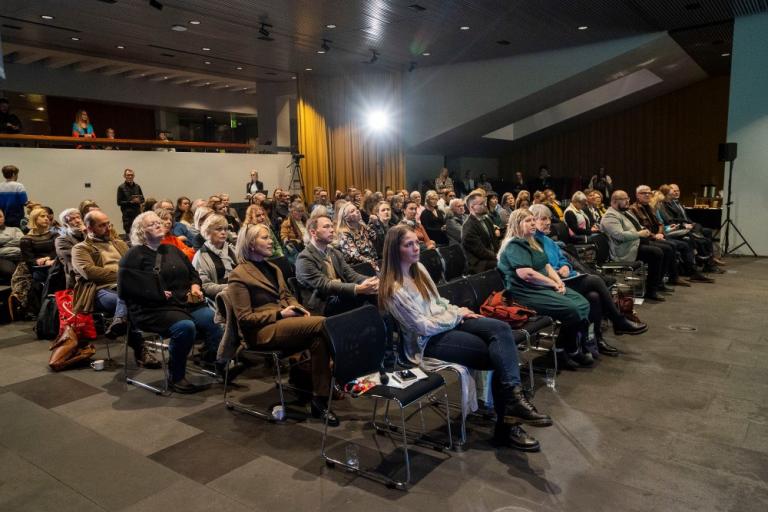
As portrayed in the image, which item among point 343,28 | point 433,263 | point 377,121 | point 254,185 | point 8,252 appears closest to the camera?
point 433,263

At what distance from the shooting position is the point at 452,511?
240 cm

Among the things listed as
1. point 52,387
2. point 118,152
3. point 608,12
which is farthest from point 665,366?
point 118,152

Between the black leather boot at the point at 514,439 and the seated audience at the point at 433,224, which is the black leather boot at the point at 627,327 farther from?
the seated audience at the point at 433,224

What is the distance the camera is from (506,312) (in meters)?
3.61

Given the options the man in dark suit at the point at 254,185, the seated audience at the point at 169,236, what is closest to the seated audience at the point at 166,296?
the seated audience at the point at 169,236

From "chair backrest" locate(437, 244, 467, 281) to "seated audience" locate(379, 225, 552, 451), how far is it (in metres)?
2.05

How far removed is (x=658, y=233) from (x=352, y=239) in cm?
424

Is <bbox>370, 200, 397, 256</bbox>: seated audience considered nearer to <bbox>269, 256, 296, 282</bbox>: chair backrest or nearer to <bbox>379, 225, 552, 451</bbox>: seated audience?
<bbox>269, 256, 296, 282</bbox>: chair backrest

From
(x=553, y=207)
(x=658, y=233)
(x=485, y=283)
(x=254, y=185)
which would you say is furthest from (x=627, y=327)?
(x=254, y=185)

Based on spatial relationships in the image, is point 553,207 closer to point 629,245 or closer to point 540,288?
point 629,245

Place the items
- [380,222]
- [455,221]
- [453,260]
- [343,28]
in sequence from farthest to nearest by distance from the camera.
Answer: [343,28] < [455,221] < [380,222] < [453,260]

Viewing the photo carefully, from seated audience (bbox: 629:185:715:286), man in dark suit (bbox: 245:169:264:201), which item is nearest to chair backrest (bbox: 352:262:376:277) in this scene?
seated audience (bbox: 629:185:715:286)

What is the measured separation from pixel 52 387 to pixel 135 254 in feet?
3.67

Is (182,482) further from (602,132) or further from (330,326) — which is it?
(602,132)
